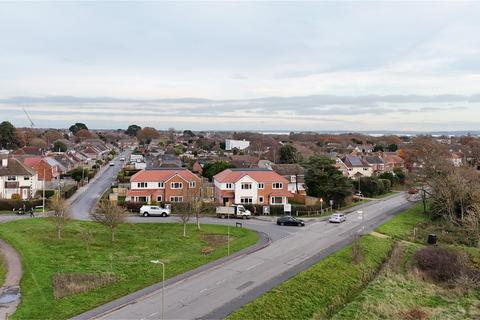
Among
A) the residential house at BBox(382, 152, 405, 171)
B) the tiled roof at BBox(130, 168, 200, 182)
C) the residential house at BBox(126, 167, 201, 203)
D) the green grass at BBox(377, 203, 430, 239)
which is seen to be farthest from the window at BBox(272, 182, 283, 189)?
the residential house at BBox(382, 152, 405, 171)

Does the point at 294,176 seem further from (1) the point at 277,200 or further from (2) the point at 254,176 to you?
(2) the point at 254,176

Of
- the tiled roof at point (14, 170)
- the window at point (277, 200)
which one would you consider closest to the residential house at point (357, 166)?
the window at point (277, 200)

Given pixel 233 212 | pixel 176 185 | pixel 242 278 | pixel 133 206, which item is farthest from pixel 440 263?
pixel 133 206

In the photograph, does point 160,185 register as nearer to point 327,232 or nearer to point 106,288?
point 327,232

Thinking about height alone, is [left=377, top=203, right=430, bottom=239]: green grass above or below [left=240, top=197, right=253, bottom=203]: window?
below

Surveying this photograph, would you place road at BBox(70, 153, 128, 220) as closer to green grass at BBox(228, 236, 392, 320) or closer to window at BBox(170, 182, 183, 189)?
window at BBox(170, 182, 183, 189)
